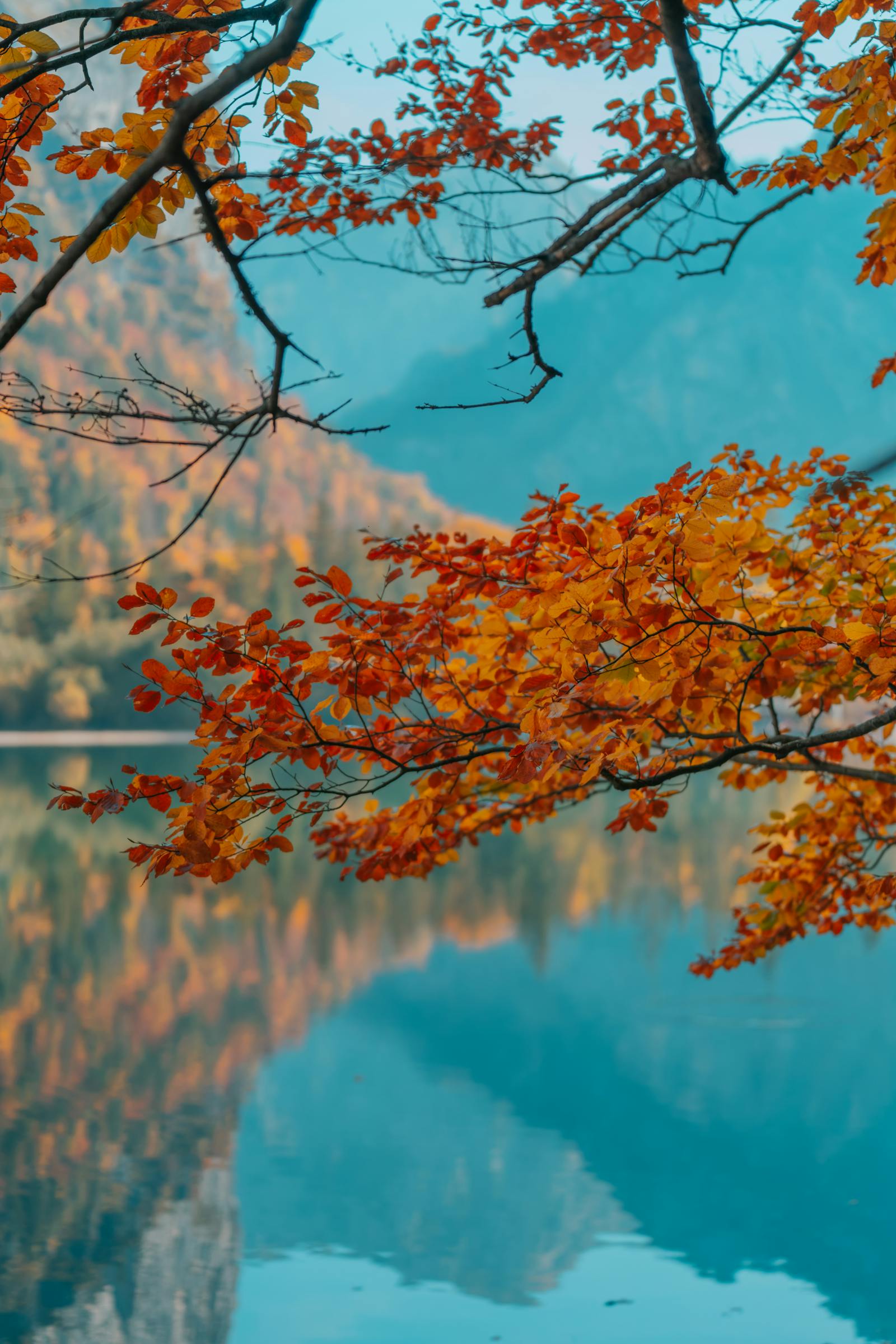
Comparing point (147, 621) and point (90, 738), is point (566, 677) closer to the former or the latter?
point (147, 621)

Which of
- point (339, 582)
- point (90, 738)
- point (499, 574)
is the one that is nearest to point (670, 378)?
point (90, 738)

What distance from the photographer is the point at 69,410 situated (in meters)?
2.59

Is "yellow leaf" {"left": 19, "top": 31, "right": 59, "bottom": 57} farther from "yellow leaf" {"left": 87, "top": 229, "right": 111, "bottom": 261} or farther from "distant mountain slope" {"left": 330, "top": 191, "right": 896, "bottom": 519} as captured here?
"distant mountain slope" {"left": 330, "top": 191, "right": 896, "bottom": 519}

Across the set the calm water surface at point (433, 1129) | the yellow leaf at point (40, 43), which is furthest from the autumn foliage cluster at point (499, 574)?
the calm water surface at point (433, 1129)

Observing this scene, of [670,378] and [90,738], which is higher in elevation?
[670,378]

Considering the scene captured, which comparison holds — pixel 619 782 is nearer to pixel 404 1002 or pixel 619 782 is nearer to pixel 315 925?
pixel 404 1002

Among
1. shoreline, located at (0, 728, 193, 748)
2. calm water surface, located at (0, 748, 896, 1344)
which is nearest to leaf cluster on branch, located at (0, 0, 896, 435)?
calm water surface, located at (0, 748, 896, 1344)

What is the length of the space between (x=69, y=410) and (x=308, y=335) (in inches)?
6305

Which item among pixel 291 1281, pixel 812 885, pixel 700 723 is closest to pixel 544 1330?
pixel 291 1281

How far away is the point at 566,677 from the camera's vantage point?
252cm

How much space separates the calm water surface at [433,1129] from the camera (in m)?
6.45

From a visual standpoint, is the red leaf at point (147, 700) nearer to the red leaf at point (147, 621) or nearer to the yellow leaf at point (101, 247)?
the red leaf at point (147, 621)

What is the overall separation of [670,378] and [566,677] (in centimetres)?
14800

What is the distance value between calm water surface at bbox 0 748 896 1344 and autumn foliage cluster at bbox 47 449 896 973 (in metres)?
3.41
